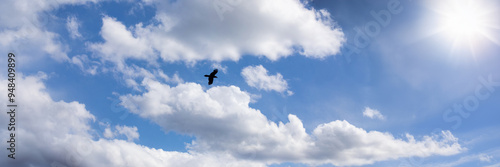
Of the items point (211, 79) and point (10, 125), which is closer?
point (10, 125)

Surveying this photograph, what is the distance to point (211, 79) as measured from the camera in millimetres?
38219

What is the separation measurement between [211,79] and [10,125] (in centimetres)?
2836

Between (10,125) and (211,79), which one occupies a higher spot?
(211,79)

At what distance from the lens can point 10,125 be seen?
1310 inches
